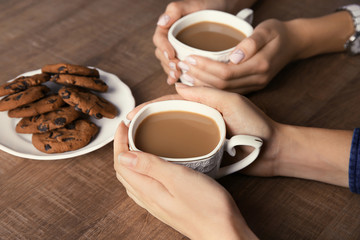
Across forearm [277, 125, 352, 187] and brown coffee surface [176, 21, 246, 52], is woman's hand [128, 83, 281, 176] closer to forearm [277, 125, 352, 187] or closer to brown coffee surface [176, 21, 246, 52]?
forearm [277, 125, 352, 187]

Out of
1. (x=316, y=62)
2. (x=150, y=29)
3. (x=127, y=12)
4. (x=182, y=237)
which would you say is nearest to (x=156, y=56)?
(x=150, y=29)

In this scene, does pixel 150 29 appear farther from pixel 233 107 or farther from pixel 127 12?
pixel 233 107

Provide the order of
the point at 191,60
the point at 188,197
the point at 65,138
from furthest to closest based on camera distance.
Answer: the point at 191,60 → the point at 65,138 → the point at 188,197

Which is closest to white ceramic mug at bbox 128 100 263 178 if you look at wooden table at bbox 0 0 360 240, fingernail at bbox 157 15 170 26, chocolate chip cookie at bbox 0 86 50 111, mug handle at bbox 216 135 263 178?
mug handle at bbox 216 135 263 178

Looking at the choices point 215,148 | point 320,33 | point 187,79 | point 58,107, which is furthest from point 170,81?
point 320,33

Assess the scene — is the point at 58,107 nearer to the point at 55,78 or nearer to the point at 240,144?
the point at 55,78

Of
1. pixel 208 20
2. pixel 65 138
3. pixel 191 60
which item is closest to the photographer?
pixel 65 138
